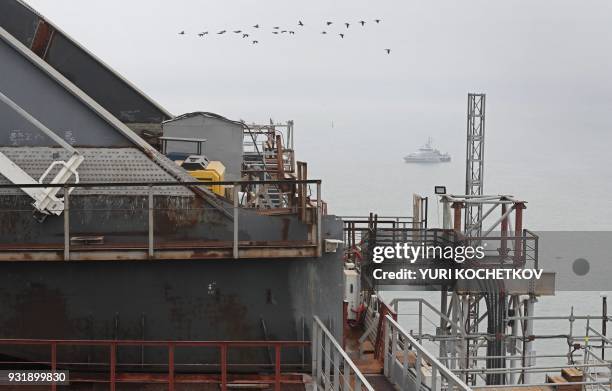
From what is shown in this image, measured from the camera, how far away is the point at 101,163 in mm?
12602

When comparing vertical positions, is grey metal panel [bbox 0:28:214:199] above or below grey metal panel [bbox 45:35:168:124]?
below

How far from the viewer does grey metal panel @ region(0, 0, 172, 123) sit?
714 inches

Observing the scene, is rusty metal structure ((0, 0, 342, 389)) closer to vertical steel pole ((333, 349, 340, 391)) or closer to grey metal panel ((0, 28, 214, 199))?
grey metal panel ((0, 28, 214, 199))

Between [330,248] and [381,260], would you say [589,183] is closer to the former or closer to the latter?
[381,260]

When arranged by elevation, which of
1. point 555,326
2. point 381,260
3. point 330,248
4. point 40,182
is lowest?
point 555,326

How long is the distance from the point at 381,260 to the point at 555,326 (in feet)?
90.5

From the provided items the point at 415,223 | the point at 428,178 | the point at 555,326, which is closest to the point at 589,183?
the point at 428,178

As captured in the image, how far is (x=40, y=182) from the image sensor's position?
40.1 ft

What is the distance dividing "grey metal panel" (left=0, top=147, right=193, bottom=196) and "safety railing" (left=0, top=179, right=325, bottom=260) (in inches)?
12.1

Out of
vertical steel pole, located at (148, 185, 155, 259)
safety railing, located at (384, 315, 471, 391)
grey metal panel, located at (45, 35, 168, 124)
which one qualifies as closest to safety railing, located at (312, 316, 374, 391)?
safety railing, located at (384, 315, 471, 391)

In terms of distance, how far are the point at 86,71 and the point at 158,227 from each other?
360 inches

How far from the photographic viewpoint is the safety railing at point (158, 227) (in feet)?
38.2

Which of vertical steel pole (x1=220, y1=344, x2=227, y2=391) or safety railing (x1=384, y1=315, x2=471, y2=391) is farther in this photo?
safety railing (x1=384, y1=315, x2=471, y2=391)

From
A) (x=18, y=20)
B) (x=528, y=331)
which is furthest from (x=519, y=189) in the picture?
(x=18, y=20)
